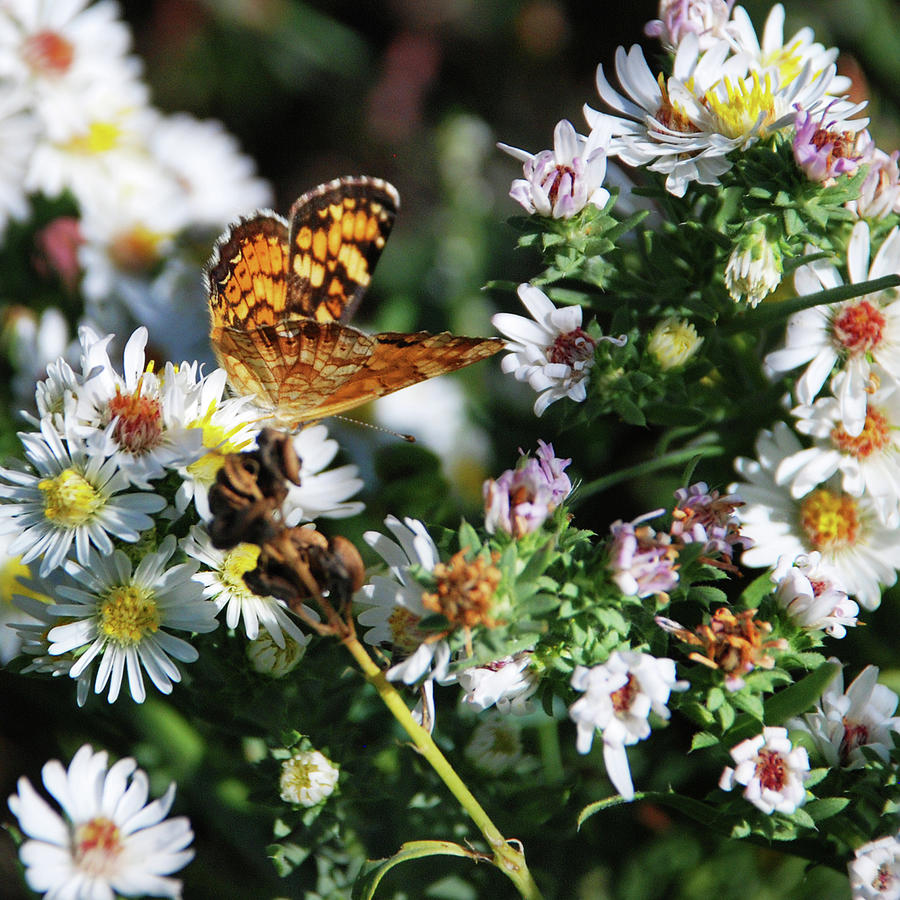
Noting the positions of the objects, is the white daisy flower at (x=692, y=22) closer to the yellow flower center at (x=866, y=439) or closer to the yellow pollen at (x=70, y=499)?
the yellow flower center at (x=866, y=439)

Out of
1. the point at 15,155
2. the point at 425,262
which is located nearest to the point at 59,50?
the point at 15,155

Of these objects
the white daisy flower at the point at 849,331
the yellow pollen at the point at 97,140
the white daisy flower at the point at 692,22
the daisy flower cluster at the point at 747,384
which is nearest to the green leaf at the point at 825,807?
the daisy flower cluster at the point at 747,384

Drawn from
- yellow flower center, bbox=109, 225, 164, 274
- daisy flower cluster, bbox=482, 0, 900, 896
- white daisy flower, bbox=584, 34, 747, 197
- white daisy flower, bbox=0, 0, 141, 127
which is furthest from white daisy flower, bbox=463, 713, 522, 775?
white daisy flower, bbox=0, 0, 141, 127

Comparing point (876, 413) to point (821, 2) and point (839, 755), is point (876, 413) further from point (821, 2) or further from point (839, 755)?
point (821, 2)

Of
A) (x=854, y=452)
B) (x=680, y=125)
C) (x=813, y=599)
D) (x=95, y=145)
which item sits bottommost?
(x=813, y=599)

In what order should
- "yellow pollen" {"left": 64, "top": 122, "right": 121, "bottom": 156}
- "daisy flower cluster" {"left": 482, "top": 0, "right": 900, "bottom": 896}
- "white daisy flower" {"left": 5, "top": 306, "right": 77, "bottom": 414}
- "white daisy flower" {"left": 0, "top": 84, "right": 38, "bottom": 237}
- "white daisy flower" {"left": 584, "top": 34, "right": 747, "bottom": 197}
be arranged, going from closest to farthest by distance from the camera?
"daisy flower cluster" {"left": 482, "top": 0, "right": 900, "bottom": 896} → "white daisy flower" {"left": 584, "top": 34, "right": 747, "bottom": 197} → "white daisy flower" {"left": 5, "top": 306, "right": 77, "bottom": 414} → "white daisy flower" {"left": 0, "top": 84, "right": 38, "bottom": 237} → "yellow pollen" {"left": 64, "top": 122, "right": 121, "bottom": 156}

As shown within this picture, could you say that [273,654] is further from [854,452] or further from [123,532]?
[854,452]

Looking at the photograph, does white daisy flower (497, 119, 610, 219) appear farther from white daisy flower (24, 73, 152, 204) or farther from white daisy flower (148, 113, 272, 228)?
white daisy flower (148, 113, 272, 228)
